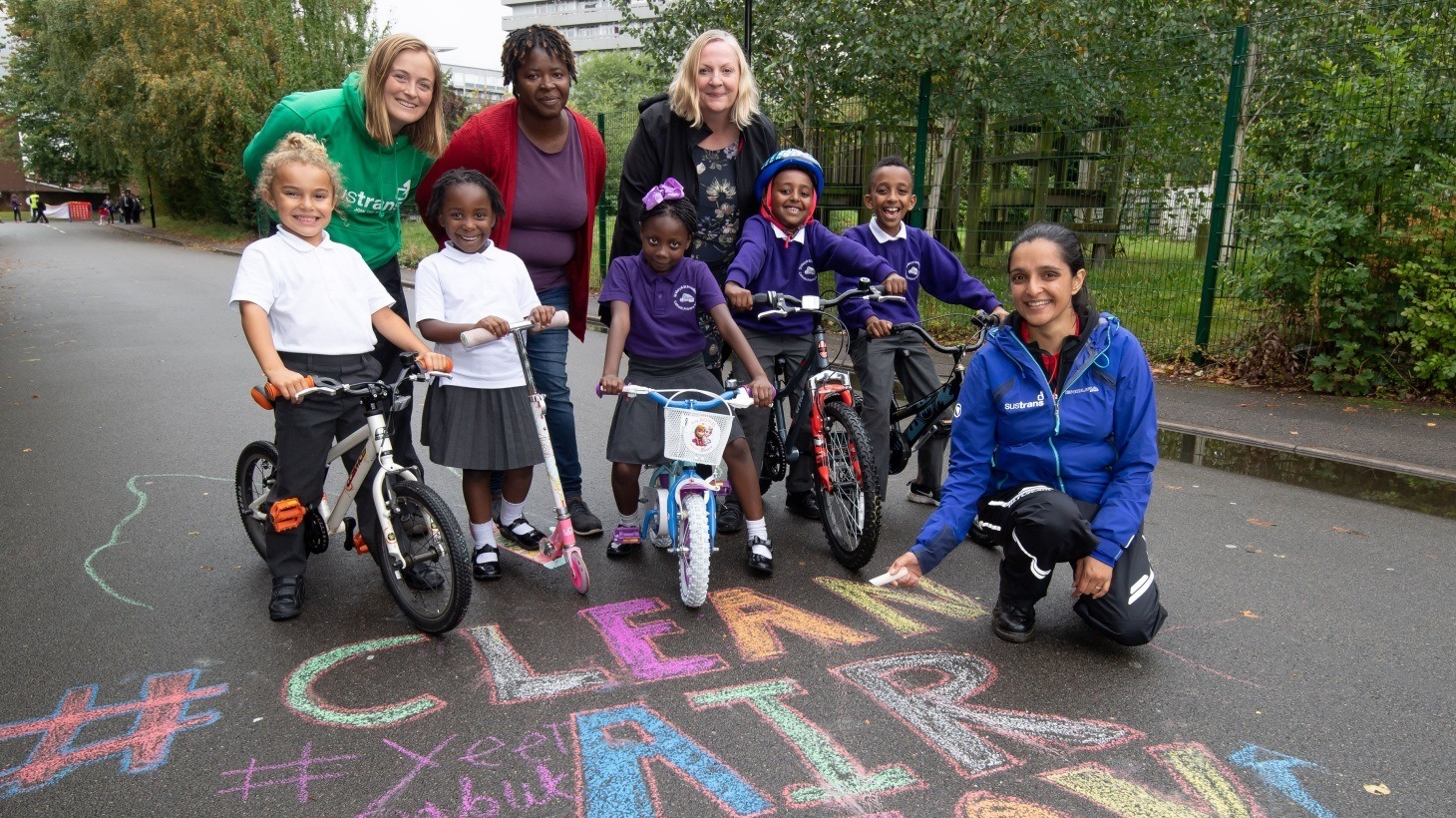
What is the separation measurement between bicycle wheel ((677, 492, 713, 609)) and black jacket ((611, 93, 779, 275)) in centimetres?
141

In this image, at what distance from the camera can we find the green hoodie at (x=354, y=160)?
154 inches

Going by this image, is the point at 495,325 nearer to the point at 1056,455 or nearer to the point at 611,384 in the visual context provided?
the point at 611,384

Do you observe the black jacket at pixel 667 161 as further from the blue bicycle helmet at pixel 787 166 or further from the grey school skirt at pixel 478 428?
the grey school skirt at pixel 478 428

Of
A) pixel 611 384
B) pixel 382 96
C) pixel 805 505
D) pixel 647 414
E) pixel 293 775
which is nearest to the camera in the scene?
pixel 293 775

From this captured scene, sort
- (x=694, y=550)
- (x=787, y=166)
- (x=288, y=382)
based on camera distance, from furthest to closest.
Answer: (x=787, y=166) < (x=694, y=550) < (x=288, y=382)

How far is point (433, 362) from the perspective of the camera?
3.60 m

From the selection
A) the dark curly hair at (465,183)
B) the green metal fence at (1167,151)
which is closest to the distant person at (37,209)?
the green metal fence at (1167,151)

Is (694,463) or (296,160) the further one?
(694,463)

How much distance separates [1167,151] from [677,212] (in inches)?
241

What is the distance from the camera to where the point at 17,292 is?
679 inches

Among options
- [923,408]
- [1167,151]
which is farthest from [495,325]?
[1167,151]

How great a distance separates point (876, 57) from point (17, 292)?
15363 millimetres

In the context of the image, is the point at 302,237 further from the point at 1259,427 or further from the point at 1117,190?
the point at 1117,190

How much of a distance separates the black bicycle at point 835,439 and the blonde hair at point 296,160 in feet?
5.64
